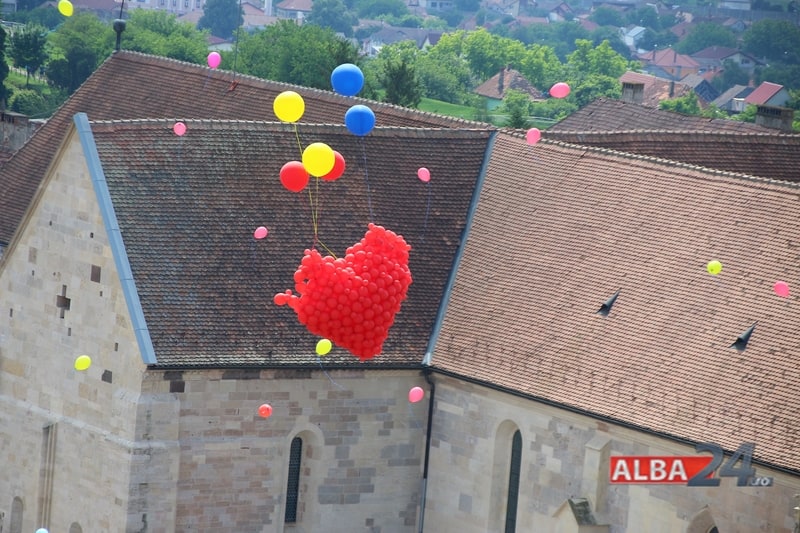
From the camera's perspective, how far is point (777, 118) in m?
73.6

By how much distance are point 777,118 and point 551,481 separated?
108 feet

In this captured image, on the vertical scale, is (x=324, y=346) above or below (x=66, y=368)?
above

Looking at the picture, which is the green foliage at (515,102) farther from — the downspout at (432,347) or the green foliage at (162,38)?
the downspout at (432,347)

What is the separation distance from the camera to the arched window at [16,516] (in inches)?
1855

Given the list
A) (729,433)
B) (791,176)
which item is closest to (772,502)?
(729,433)

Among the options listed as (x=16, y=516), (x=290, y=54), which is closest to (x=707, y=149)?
(x=16, y=516)

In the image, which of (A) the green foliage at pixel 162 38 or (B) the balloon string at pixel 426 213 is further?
(A) the green foliage at pixel 162 38

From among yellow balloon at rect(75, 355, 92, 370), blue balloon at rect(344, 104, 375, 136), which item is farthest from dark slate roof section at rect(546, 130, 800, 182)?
yellow balloon at rect(75, 355, 92, 370)

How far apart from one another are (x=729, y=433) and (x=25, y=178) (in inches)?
965

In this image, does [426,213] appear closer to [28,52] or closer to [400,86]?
[400,86]

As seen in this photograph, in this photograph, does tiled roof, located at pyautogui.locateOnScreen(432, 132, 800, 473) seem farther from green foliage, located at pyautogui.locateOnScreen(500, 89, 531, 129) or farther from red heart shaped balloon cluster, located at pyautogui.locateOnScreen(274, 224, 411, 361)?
green foliage, located at pyautogui.locateOnScreen(500, 89, 531, 129)

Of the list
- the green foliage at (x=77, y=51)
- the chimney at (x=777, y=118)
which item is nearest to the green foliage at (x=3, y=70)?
the green foliage at (x=77, y=51)

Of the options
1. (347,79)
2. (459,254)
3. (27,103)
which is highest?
A: (347,79)

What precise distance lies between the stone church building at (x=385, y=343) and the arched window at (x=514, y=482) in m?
0.06
